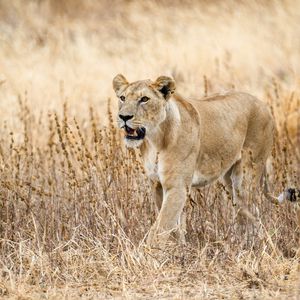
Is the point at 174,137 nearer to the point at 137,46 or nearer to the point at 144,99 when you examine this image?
the point at 144,99

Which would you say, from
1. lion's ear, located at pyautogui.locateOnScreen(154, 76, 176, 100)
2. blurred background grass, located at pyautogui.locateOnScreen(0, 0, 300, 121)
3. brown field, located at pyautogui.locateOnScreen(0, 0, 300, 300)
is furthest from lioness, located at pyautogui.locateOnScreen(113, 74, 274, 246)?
blurred background grass, located at pyautogui.locateOnScreen(0, 0, 300, 121)

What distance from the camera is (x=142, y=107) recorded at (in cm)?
710

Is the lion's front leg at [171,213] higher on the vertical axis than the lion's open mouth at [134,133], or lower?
lower

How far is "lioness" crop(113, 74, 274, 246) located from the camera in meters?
7.07

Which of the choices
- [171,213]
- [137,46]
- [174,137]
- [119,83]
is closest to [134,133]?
[174,137]

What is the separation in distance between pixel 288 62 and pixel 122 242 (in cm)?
685

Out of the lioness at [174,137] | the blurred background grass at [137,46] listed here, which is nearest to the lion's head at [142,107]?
the lioness at [174,137]

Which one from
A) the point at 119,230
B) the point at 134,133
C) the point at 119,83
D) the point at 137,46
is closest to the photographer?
the point at 119,230

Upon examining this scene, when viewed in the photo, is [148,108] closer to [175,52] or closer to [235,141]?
[235,141]

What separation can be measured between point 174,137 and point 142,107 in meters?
0.34

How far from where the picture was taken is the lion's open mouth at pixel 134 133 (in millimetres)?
7051

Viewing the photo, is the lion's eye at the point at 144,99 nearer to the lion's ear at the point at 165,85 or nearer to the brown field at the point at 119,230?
the lion's ear at the point at 165,85

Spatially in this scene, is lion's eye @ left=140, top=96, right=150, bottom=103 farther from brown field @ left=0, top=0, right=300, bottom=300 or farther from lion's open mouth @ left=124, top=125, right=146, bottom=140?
brown field @ left=0, top=0, right=300, bottom=300

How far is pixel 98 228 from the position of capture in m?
7.10
